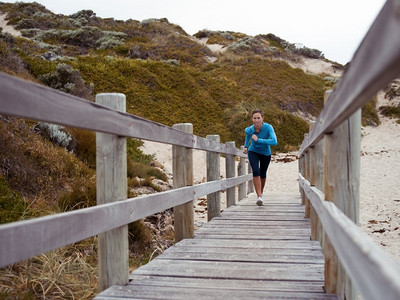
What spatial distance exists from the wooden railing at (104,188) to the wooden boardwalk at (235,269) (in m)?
0.29

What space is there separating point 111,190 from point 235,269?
1273 millimetres

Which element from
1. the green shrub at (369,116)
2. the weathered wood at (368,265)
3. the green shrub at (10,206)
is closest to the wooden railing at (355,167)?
the weathered wood at (368,265)

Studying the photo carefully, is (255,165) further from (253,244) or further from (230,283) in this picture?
(230,283)

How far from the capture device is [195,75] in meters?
25.7

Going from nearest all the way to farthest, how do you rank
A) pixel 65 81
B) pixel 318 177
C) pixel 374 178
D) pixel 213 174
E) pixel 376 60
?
pixel 376 60 < pixel 318 177 < pixel 213 174 < pixel 65 81 < pixel 374 178

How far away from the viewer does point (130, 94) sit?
19938mm

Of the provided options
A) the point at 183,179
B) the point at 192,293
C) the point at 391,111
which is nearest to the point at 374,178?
the point at 183,179

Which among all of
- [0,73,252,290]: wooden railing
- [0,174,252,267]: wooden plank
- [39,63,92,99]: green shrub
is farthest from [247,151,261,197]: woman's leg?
[39,63,92,99]: green shrub

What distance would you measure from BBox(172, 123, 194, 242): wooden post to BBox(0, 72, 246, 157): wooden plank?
96 centimetres

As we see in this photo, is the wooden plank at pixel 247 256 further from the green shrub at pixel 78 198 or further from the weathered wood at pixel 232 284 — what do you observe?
the green shrub at pixel 78 198

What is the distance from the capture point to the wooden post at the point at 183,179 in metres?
4.33

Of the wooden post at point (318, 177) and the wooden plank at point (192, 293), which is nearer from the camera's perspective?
the wooden plank at point (192, 293)

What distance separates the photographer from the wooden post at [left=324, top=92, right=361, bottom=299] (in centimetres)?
221

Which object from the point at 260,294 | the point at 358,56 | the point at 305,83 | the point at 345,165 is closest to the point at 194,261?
the point at 260,294
